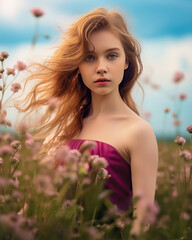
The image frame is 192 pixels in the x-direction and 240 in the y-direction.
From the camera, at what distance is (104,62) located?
211cm

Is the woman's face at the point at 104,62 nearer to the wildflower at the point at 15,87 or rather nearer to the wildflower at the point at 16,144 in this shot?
the wildflower at the point at 15,87

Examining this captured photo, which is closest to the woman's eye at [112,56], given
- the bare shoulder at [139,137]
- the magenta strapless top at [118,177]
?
the bare shoulder at [139,137]

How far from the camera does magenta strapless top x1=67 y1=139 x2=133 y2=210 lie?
2020 mm

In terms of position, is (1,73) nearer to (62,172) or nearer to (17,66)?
(17,66)

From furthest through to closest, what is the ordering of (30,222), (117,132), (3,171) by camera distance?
(117,132), (3,171), (30,222)

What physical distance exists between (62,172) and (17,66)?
1.18m

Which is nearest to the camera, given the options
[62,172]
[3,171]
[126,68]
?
[62,172]

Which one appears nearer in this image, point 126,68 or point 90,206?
point 90,206

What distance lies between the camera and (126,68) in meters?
2.45

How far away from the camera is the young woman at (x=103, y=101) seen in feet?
6.53

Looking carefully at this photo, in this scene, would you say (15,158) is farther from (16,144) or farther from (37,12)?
(37,12)

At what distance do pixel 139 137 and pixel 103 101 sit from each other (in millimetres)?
417

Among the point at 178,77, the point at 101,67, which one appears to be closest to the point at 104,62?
the point at 101,67

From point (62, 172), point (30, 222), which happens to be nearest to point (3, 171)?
point (30, 222)
